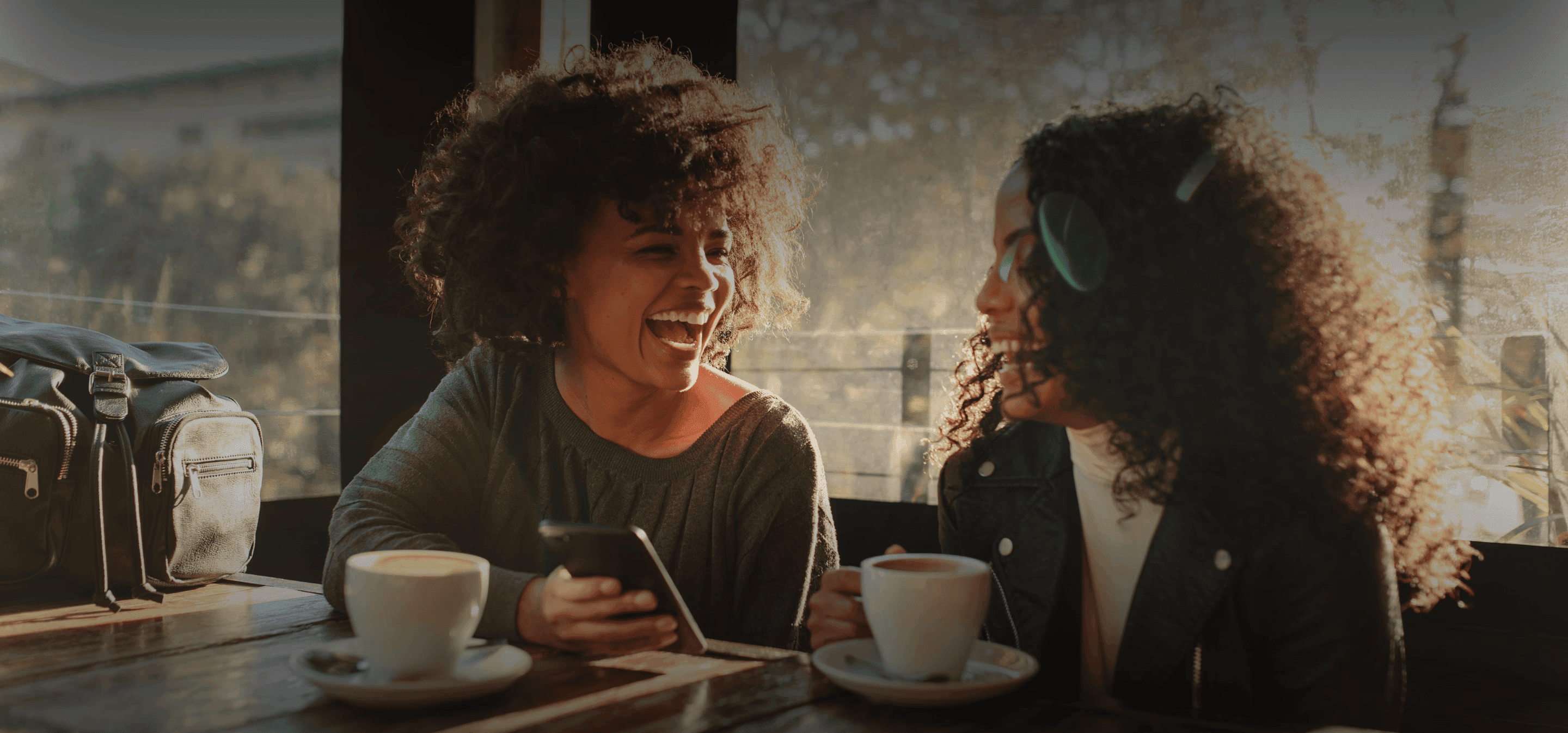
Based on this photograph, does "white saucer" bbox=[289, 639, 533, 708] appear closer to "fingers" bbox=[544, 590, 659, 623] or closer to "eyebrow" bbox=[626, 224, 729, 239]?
"fingers" bbox=[544, 590, 659, 623]

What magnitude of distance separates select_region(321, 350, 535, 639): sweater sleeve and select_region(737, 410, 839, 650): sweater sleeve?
0.39m

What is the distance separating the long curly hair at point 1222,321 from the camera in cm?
104

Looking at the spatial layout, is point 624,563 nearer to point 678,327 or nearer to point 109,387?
point 678,327

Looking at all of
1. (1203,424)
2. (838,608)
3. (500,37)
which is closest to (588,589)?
(838,608)

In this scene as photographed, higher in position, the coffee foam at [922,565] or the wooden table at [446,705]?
the coffee foam at [922,565]

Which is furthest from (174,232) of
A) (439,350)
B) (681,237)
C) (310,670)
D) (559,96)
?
(310,670)

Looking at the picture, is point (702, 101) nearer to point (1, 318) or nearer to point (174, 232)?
point (1, 318)

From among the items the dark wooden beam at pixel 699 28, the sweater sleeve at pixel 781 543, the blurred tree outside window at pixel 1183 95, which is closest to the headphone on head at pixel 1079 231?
the sweater sleeve at pixel 781 543

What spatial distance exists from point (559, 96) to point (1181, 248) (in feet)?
3.11

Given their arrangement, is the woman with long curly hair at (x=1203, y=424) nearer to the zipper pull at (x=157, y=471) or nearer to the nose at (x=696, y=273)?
the nose at (x=696, y=273)

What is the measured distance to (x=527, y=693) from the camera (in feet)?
2.47

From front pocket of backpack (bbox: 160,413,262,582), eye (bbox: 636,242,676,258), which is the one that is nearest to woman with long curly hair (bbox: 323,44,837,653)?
eye (bbox: 636,242,676,258)

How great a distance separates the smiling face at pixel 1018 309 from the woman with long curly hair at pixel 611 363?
1.26ft

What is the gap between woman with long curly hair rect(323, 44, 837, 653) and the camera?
134cm
